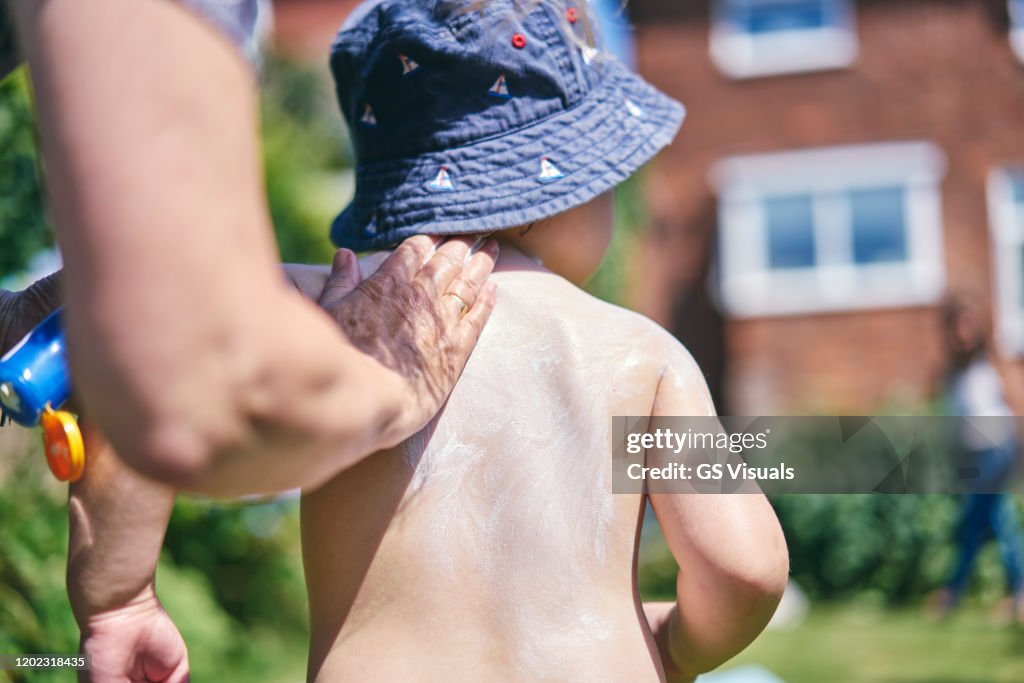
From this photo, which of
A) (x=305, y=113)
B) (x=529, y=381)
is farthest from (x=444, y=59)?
(x=305, y=113)

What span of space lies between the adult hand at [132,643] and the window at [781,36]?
13.9 m

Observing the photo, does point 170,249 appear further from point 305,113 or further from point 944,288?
point 944,288

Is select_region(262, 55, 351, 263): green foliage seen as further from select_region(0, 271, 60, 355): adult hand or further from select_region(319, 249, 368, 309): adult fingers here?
select_region(319, 249, 368, 309): adult fingers

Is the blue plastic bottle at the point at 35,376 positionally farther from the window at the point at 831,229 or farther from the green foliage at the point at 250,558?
the window at the point at 831,229

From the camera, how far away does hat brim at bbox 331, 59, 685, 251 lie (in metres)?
1.47

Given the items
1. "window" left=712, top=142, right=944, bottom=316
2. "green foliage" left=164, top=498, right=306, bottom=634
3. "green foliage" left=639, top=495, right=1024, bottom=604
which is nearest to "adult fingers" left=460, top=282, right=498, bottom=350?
"green foliage" left=164, top=498, right=306, bottom=634

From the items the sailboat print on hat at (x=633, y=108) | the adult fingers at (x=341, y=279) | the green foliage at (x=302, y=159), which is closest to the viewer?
the adult fingers at (x=341, y=279)

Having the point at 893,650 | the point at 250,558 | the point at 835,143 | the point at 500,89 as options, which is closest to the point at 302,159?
the point at 250,558

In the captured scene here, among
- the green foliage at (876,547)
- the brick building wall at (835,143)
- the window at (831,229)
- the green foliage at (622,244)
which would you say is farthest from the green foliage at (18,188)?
the window at (831,229)

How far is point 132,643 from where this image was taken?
4.61ft

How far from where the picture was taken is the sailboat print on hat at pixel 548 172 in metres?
1.51

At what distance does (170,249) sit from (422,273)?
2.13ft

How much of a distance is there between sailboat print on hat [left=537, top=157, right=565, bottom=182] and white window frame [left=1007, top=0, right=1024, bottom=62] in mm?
13934

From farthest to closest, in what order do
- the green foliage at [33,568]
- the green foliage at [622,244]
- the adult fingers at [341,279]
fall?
the green foliage at [622,244]
the green foliage at [33,568]
the adult fingers at [341,279]
